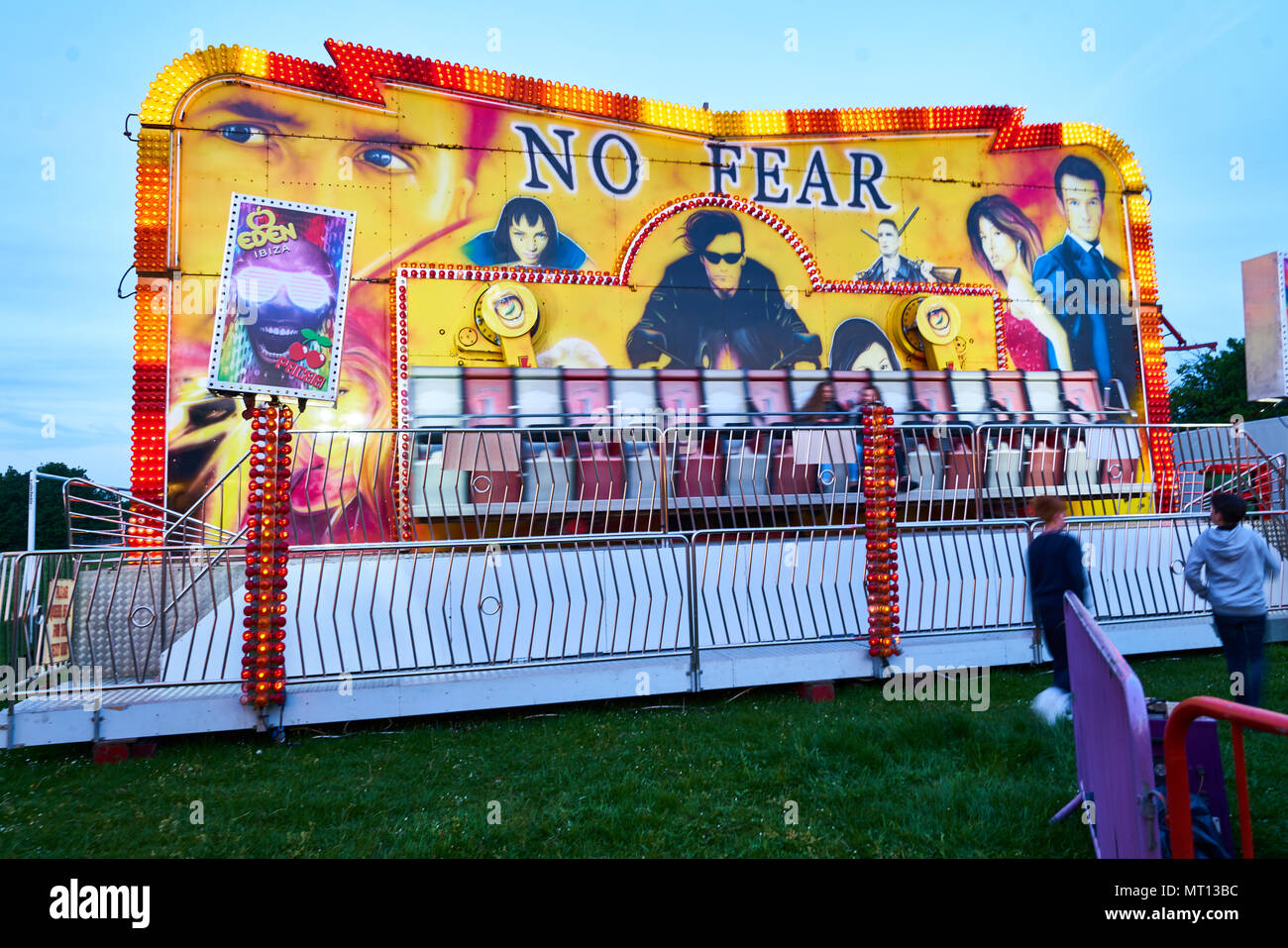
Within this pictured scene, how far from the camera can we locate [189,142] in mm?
11180

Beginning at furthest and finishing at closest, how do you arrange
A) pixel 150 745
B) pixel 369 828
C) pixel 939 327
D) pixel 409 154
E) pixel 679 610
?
pixel 939 327
pixel 409 154
pixel 679 610
pixel 150 745
pixel 369 828

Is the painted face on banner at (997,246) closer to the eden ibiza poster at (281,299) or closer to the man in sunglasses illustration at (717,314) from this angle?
the man in sunglasses illustration at (717,314)

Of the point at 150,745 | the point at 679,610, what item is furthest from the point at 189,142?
the point at 679,610

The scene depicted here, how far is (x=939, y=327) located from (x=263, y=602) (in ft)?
36.1

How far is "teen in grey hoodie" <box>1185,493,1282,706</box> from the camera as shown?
598 centimetres

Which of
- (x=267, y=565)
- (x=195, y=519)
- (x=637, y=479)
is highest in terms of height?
(x=637, y=479)

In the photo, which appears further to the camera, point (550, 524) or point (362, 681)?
point (550, 524)

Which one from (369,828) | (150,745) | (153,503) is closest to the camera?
(369,828)

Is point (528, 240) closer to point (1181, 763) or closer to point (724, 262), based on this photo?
point (724, 262)

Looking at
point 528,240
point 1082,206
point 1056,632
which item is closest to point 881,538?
point 1056,632

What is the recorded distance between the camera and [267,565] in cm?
666

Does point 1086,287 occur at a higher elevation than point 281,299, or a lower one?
higher

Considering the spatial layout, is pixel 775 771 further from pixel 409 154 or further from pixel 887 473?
pixel 409 154

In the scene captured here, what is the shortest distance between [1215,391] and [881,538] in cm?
4288
